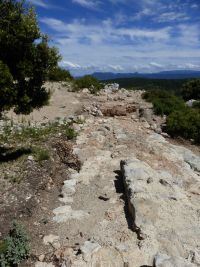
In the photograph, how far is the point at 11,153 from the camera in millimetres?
16344

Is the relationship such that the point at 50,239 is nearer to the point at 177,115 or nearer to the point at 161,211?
the point at 161,211

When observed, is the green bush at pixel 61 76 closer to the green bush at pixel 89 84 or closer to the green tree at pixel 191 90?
the green bush at pixel 89 84

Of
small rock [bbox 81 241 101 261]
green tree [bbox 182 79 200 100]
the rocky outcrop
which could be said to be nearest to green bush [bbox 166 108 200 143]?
the rocky outcrop

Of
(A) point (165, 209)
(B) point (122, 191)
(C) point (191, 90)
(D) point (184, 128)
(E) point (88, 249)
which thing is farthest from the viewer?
(C) point (191, 90)

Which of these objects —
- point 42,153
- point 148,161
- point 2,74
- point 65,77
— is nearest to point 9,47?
point 2,74

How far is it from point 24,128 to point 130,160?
7.43 meters

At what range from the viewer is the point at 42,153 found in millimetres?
16047

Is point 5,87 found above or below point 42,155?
above

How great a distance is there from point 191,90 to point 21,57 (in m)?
34.7

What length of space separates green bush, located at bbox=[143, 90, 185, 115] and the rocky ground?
6067 millimetres

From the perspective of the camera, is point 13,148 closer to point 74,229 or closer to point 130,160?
point 130,160

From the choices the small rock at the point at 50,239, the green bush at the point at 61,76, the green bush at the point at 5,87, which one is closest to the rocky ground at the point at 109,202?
the small rock at the point at 50,239

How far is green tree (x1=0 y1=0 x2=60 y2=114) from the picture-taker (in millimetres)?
A: 13328

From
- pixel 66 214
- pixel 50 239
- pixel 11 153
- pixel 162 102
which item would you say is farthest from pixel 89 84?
pixel 50 239
